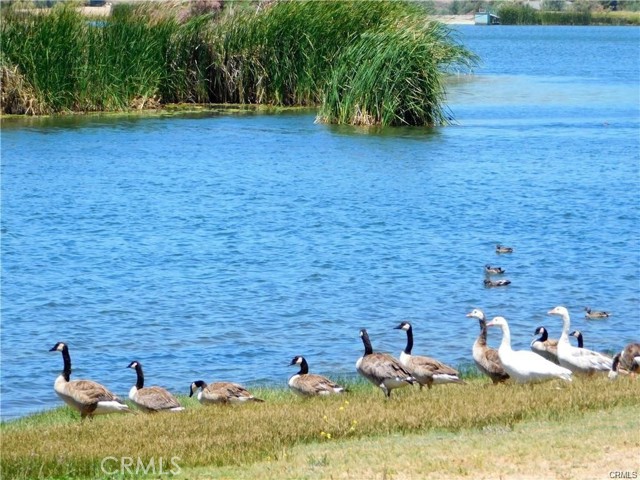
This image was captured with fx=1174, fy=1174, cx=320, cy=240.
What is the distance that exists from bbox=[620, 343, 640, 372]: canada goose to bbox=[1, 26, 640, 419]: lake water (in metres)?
2.58

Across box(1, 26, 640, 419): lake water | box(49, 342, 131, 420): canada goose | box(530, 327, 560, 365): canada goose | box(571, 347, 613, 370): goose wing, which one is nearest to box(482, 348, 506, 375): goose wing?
box(571, 347, 613, 370): goose wing

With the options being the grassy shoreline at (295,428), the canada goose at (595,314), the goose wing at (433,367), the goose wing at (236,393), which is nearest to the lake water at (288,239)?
the canada goose at (595,314)

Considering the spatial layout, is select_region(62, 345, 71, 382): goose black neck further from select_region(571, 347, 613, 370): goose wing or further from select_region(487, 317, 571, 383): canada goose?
select_region(571, 347, 613, 370): goose wing

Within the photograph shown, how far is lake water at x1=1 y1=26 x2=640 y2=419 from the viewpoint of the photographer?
1758 cm

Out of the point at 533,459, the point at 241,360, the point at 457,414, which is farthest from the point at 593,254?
the point at 533,459

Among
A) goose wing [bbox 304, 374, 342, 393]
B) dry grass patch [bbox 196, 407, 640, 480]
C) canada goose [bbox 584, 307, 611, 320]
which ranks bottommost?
canada goose [bbox 584, 307, 611, 320]

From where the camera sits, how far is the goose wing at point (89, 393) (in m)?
12.8

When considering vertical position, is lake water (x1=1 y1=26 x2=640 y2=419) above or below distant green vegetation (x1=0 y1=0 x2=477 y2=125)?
below

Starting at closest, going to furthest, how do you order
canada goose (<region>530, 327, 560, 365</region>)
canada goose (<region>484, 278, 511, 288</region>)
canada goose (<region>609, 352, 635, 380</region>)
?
1. canada goose (<region>609, 352, 635, 380</region>)
2. canada goose (<region>530, 327, 560, 365</region>)
3. canada goose (<region>484, 278, 511, 288</region>)

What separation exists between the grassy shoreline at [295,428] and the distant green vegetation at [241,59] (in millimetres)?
26588

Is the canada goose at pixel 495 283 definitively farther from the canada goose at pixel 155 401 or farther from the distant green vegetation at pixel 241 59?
the distant green vegetation at pixel 241 59

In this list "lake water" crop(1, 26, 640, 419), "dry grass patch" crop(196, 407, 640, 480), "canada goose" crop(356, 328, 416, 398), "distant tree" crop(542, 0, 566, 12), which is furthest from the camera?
"distant tree" crop(542, 0, 566, 12)

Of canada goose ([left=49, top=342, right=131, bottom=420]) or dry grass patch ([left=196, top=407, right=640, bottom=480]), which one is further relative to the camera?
canada goose ([left=49, top=342, right=131, bottom=420])

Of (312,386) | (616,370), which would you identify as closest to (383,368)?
(312,386)
